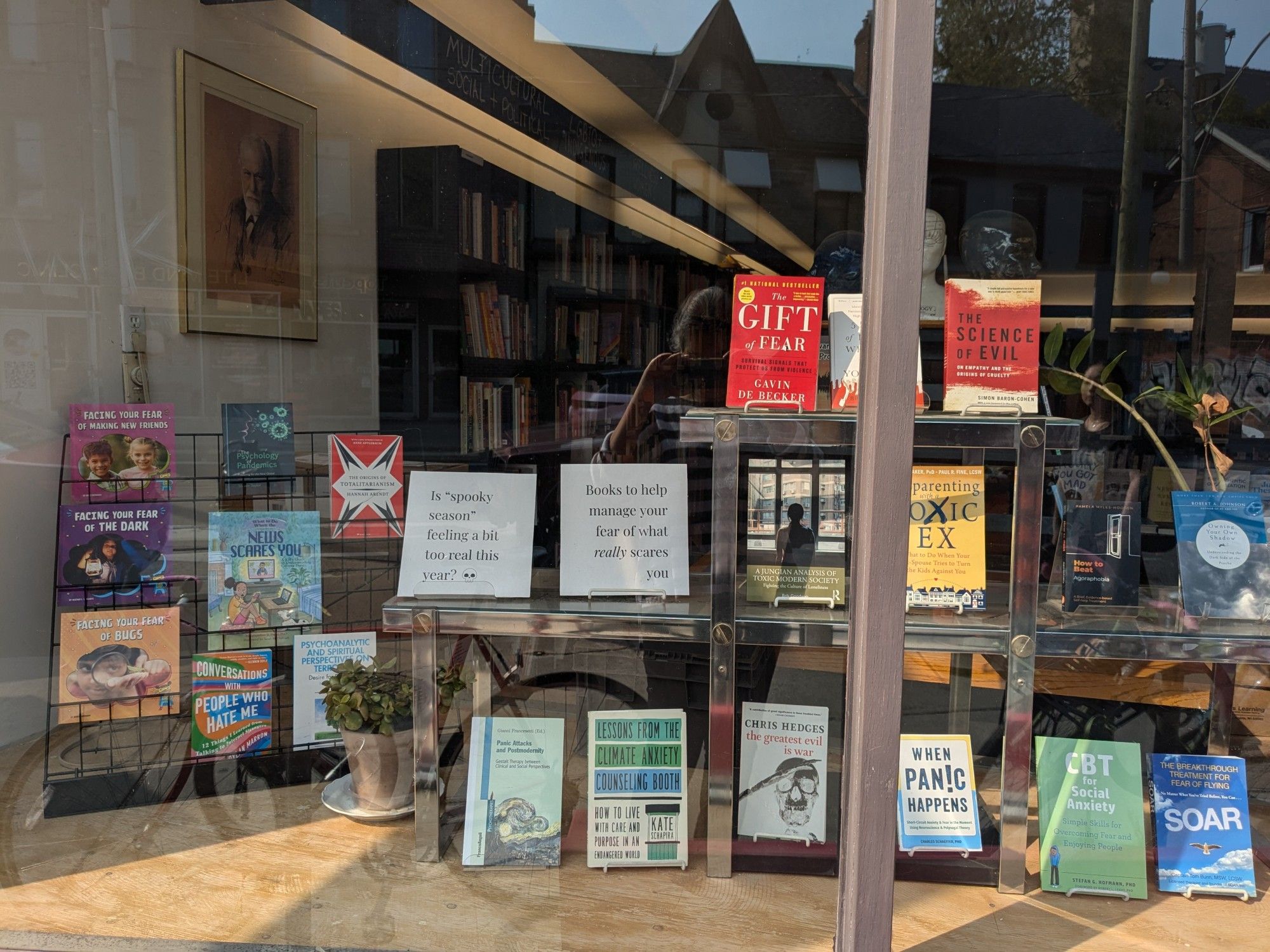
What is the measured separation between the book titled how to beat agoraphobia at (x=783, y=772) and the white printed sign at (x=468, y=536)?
56 centimetres

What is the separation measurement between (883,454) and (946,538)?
48 centimetres

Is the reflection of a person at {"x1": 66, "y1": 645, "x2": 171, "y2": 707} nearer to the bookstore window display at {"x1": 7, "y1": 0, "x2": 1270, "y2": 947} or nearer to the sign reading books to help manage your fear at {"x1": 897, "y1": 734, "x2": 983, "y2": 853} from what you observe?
the bookstore window display at {"x1": 7, "y1": 0, "x2": 1270, "y2": 947}

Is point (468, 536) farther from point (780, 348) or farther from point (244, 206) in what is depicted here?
point (244, 206)

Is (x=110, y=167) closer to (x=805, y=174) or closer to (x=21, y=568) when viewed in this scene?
(x=21, y=568)

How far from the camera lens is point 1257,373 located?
112 inches

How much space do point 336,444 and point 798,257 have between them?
4.46 ft

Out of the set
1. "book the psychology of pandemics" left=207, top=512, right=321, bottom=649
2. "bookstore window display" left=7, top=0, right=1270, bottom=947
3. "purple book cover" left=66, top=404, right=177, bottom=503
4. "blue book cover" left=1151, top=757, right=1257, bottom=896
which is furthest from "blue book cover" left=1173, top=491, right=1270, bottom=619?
"purple book cover" left=66, top=404, right=177, bottom=503

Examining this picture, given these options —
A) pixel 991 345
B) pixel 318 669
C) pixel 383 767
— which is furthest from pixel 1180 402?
pixel 318 669

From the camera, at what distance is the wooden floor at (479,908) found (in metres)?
1.73

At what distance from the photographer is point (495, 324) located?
3561 mm

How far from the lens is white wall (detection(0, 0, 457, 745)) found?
91.6 inches

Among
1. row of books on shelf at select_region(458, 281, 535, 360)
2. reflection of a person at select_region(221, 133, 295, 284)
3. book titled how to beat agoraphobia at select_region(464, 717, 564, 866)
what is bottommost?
book titled how to beat agoraphobia at select_region(464, 717, 564, 866)

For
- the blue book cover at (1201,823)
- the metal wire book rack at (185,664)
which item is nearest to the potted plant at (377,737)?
the metal wire book rack at (185,664)

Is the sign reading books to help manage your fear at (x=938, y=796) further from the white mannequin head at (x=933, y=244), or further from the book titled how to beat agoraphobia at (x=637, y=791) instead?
the white mannequin head at (x=933, y=244)
